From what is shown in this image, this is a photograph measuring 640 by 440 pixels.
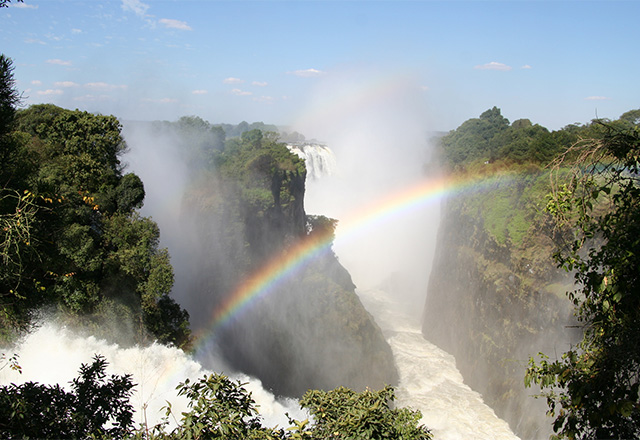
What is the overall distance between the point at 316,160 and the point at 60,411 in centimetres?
5047

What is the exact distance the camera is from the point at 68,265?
1430 centimetres

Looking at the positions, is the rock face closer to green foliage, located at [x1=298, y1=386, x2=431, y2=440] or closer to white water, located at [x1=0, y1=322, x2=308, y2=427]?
white water, located at [x1=0, y1=322, x2=308, y2=427]

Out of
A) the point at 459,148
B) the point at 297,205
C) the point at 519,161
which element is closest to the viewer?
the point at 519,161

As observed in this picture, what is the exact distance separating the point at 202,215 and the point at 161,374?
12.5 m

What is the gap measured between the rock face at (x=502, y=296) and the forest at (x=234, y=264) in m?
0.70

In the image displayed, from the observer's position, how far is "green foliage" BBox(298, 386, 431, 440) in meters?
5.01

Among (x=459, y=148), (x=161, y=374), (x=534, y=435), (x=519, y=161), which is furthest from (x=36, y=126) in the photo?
(x=459, y=148)

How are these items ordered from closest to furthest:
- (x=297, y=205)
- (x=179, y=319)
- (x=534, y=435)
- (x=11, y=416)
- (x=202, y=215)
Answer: (x=11, y=416)
(x=179, y=319)
(x=534, y=435)
(x=202, y=215)
(x=297, y=205)

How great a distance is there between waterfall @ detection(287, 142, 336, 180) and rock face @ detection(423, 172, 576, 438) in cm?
2246

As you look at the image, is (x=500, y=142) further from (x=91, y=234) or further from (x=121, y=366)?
(x=121, y=366)

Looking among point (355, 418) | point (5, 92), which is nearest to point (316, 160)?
point (5, 92)

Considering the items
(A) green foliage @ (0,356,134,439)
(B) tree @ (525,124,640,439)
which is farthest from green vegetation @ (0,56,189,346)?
(B) tree @ (525,124,640,439)

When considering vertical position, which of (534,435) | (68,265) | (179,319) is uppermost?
(68,265)

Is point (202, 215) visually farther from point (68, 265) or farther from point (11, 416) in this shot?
point (11, 416)
